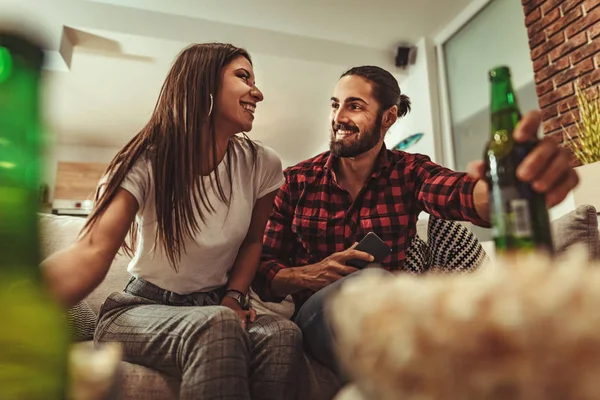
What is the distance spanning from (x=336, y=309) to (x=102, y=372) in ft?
0.53

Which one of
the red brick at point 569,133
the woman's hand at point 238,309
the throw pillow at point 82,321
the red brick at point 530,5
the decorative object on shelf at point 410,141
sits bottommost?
the throw pillow at point 82,321

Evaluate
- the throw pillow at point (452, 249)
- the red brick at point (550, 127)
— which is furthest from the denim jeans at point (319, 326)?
the red brick at point (550, 127)

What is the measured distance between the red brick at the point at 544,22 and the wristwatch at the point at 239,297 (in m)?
2.62

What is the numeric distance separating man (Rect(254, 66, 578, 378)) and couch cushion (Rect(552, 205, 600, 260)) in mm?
371

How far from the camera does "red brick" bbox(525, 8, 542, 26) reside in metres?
2.75

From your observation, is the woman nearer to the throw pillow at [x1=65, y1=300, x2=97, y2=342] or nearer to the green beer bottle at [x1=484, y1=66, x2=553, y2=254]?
the throw pillow at [x1=65, y1=300, x2=97, y2=342]

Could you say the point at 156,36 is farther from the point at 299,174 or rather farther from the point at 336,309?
the point at 336,309

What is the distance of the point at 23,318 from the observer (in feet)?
1.01

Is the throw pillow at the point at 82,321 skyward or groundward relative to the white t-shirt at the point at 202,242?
groundward

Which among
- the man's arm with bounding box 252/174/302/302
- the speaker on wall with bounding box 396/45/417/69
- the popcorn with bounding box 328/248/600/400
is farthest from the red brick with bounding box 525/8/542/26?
the popcorn with bounding box 328/248/600/400

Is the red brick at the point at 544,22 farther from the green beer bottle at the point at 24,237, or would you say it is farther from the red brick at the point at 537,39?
the green beer bottle at the point at 24,237

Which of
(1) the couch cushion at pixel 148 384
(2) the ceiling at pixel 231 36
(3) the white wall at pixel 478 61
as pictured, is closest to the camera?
(1) the couch cushion at pixel 148 384

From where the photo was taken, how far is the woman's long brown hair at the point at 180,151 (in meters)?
0.93

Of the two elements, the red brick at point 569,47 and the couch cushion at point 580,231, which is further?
the red brick at point 569,47
